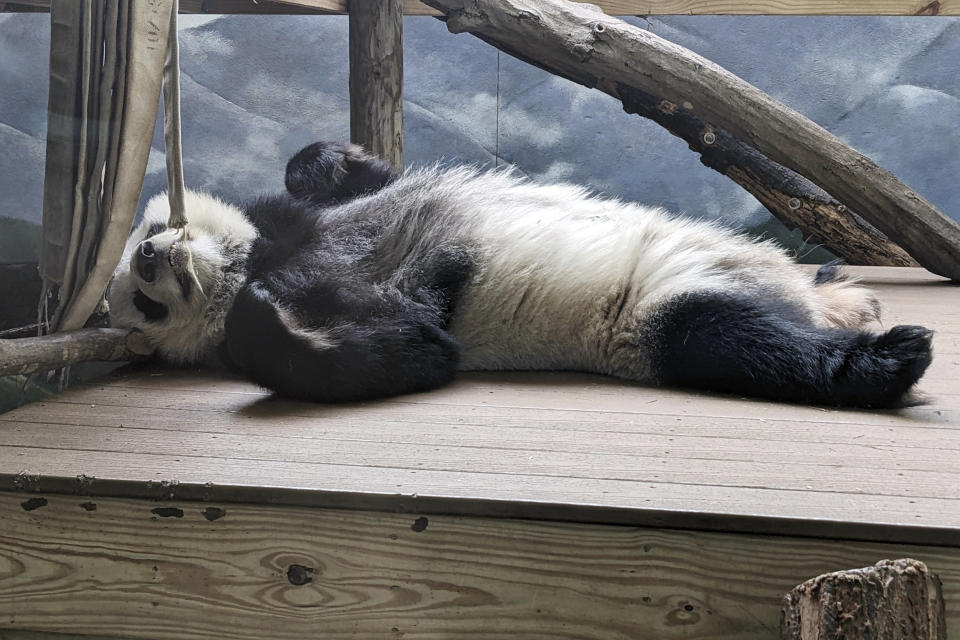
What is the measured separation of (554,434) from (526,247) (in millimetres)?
840

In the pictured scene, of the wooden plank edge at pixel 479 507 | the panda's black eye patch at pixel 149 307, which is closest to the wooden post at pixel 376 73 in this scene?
the panda's black eye patch at pixel 149 307

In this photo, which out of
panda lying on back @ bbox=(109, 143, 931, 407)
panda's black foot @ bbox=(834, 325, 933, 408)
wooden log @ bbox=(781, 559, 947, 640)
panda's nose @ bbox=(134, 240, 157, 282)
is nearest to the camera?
wooden log @ bbox=(781, 559, 947, 640)

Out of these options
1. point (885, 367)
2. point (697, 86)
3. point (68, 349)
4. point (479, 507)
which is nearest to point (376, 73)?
point (697, 86)

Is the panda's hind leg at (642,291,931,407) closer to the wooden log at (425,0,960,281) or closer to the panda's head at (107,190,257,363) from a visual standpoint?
the panda's head at (107,190,257,363)

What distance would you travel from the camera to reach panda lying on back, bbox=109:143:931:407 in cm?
233

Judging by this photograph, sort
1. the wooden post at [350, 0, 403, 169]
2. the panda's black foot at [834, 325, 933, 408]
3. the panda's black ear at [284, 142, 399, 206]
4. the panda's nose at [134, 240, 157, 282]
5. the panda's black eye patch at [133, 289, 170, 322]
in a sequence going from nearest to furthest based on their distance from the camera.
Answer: the panda's black foot at [834, 325, 933, 408] → the panda's nose at [134, 240, 157, 282] → the panda's black eye patch at [133, 289, 170, 322] → the panda's black ear at [284, 142, 399, 206] → the wooden post at [350, 0, 403, 169]

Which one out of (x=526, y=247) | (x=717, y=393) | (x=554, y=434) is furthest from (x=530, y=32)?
(x=554, y=434)

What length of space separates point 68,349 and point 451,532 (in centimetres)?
146

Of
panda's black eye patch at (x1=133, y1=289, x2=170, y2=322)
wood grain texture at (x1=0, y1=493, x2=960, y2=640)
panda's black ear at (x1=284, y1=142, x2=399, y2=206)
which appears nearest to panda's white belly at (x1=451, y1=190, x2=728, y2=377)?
panda's black ear at (x1=284, y1=142, x2=399, y2=206)

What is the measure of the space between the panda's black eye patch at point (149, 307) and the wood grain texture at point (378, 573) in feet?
3.56

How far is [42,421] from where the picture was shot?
2.18 m

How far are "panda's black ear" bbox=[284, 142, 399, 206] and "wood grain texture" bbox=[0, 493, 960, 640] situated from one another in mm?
1654

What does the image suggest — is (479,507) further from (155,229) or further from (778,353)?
(155,229)

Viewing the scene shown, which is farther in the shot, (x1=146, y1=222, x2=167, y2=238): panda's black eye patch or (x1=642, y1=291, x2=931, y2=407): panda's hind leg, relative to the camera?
(x1=146, y1=222, x2=167, y2=238): panda's black eye patch
